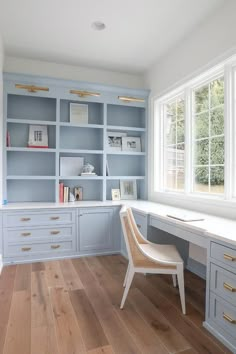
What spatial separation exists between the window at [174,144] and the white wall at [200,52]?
275mm

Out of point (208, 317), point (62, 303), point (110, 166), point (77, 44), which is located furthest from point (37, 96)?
point (208, 317)

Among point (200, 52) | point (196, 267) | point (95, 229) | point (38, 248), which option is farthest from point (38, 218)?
point (200, 52)

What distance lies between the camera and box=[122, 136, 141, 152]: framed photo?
4.06 meters

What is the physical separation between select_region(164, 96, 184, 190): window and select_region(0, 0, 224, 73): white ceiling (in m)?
0.75

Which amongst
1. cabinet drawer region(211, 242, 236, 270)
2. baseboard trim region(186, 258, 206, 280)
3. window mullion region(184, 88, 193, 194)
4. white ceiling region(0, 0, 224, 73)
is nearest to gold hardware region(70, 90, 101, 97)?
white ceiling region(0, 0, 224, 73)

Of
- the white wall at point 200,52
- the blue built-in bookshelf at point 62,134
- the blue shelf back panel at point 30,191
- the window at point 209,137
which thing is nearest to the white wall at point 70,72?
the blue built-in bookshelf at point 62,134

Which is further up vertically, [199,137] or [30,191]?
[199,137]

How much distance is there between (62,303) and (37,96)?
2.56m

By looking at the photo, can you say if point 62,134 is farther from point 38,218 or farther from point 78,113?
point 38,218

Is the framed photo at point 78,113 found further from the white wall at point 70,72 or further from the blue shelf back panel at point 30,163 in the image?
the blue shelf back panel at point 30,163

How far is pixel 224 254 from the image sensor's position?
1.72 metres

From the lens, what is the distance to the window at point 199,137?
8.23 ft

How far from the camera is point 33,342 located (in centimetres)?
173

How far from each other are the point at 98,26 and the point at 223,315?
2.97 m
